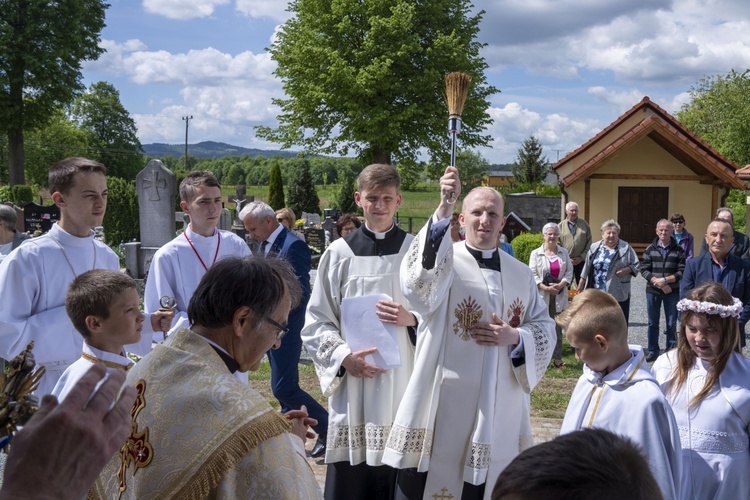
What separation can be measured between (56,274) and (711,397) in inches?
134

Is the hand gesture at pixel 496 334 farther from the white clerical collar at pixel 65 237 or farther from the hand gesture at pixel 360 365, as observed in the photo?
the white clerical collar at pixel 65 237

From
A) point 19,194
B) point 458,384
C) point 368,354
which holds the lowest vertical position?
point 458,384

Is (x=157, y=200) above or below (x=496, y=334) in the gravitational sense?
above

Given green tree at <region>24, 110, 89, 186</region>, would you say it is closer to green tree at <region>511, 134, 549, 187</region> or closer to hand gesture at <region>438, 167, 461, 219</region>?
green tree at <region>511, 134, 549, 187</region>

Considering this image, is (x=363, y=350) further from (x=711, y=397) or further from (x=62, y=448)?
(x=62, y=448)

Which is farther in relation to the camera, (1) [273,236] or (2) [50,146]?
(2) [50,146]

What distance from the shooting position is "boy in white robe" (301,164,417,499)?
3.93 meters

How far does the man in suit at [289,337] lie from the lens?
5703 mm

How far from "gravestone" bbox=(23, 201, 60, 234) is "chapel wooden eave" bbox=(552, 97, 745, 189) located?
14554mm

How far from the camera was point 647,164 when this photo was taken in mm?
22547

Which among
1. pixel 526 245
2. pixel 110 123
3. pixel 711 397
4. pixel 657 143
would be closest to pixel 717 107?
pixel 657 143

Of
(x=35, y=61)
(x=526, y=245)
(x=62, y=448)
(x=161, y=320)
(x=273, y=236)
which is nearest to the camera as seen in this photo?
(x=62, y=448)

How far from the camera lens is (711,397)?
338 centimetres

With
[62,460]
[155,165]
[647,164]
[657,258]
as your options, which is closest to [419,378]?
[62,460]
